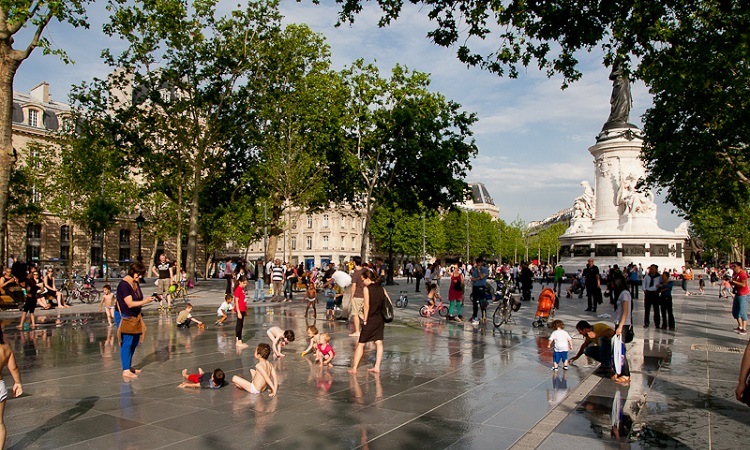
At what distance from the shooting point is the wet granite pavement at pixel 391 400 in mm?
6355

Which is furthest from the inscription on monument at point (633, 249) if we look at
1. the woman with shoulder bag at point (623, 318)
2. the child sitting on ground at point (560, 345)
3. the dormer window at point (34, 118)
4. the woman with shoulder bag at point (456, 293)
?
the dormer window at point (34, 118)

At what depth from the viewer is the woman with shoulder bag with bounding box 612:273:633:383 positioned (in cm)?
939

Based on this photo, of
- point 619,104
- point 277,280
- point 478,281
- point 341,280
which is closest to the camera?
point 341,280

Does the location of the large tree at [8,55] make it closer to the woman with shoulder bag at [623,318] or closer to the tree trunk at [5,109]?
the tree trunk at [5,109]

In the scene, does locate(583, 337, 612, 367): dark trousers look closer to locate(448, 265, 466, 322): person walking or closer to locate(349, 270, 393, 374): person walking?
locate(349, 270, 393, 374): person walking

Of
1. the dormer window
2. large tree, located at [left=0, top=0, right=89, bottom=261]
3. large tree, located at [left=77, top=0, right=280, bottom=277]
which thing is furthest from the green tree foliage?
the dormer window

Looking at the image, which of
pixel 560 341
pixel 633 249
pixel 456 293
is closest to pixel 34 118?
pixel 633 249

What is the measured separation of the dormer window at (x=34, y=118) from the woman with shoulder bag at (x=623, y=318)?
214 ft

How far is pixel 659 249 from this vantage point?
4222cm

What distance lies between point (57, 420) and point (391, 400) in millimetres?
4075

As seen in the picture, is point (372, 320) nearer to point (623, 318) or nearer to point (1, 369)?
point (623, 318)

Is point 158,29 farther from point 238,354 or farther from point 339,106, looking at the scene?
point 238,354

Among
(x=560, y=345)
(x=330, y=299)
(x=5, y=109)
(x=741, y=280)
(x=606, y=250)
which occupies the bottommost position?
(x=560, y=345)

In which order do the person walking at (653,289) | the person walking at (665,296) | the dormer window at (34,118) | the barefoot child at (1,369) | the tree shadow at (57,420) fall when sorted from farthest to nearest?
the dormer window at (34,118) < the person walking at (653,289) < the person walking at (665,296) < the tree shadow at (57,420) < the barefoot child at (1,369)
